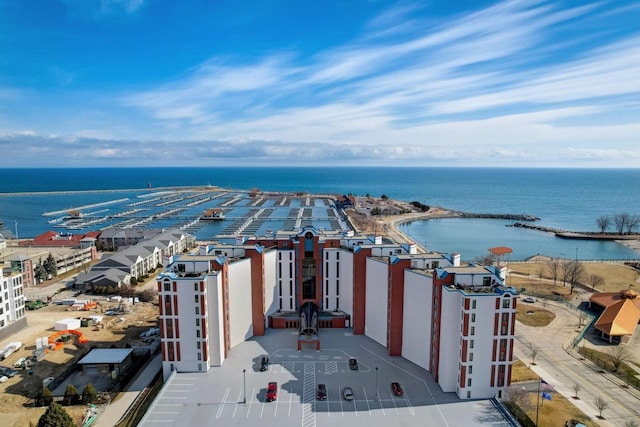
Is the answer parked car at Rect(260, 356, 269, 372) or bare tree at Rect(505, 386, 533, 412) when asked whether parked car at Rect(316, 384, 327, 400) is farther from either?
bare tree at Rect(505, 386, 533, 412)

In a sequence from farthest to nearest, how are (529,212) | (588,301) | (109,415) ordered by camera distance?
(529,212), (588,301), (109,415)

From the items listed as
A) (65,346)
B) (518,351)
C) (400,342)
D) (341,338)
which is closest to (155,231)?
(65,346)

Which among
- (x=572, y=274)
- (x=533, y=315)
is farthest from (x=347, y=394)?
(x=572, y=274)

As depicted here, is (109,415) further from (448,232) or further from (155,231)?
(448,232)

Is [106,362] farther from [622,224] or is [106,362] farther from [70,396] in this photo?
[622,224]

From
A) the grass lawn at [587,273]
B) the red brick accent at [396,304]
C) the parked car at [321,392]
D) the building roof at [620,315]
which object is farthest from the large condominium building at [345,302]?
the grass lawn at [587,273]

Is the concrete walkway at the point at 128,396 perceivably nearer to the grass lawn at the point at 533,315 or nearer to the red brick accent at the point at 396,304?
the red brick accent at the point at 396,304
